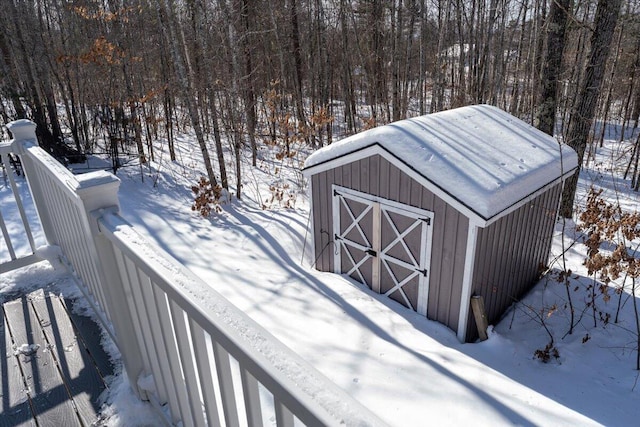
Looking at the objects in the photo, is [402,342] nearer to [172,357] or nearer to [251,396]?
[172,357]

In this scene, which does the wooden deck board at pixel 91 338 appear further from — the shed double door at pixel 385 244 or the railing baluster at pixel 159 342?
the shed double door at pixel 385 244

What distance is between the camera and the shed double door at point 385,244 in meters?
4.71

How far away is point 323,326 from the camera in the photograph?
4.24m

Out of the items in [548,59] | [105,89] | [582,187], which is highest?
[548,59]

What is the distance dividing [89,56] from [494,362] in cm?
896

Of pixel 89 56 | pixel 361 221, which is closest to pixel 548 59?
pixel 361 221

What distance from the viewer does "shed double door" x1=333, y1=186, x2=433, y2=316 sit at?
4.71 metres

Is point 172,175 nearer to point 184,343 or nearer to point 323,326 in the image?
point 323,326

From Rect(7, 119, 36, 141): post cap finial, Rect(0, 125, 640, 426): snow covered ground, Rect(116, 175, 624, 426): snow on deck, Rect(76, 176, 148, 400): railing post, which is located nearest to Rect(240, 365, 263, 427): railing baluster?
Rect(76, 176, 148, 400): railing post

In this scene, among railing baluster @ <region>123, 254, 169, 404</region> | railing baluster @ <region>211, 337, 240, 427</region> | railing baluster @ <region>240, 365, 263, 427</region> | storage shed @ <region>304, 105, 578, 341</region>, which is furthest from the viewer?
storage shed @ <region>304, 105, 578, 341</region>

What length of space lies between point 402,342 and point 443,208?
1452 mm

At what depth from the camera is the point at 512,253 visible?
16.1ft

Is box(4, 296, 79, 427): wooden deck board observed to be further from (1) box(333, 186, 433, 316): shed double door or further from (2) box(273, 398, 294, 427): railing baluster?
(1) box(333, 186, 433, 316): shed double door

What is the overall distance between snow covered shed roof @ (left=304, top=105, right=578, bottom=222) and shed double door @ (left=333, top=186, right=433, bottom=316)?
0.48 meters
